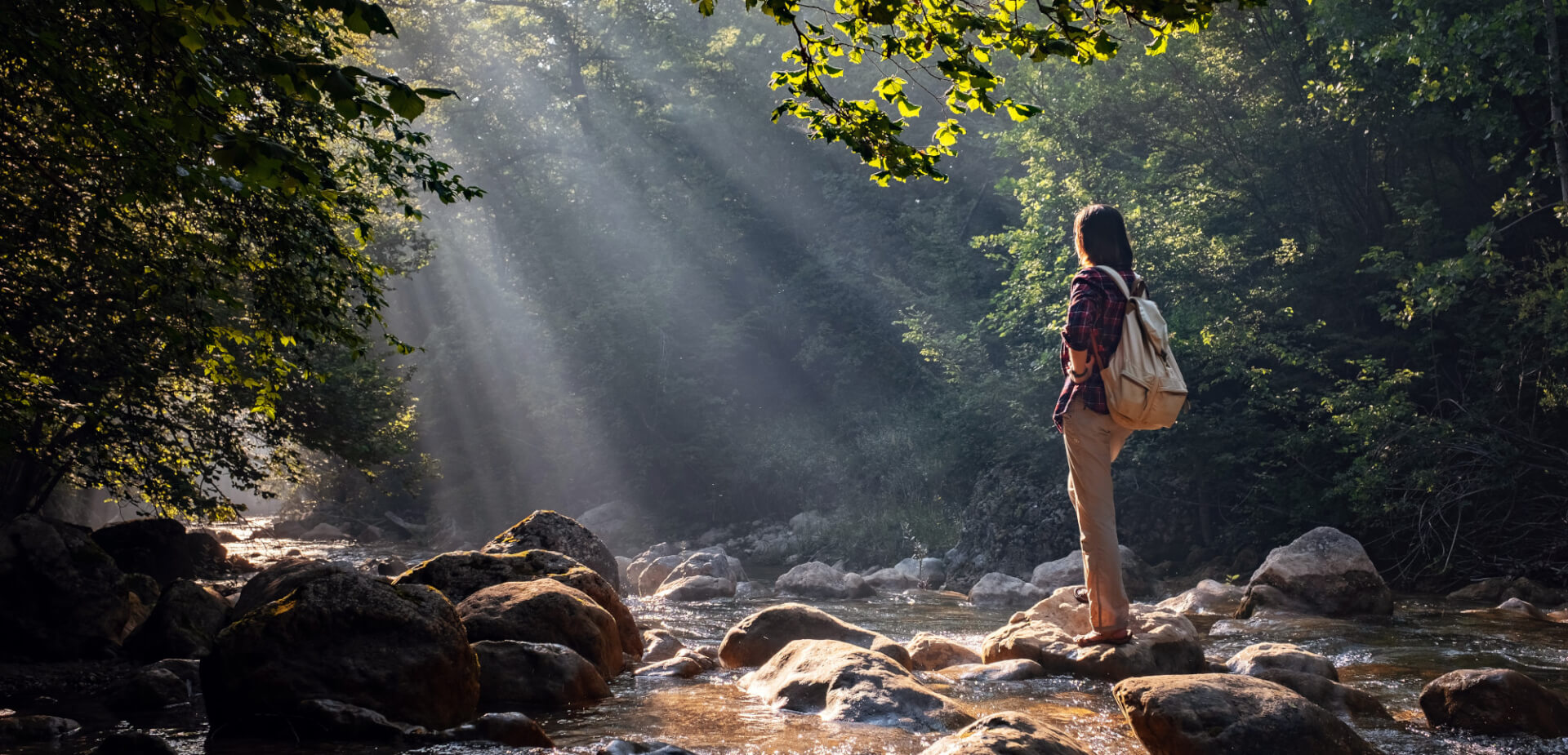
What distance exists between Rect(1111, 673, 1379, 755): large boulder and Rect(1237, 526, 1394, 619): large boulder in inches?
211

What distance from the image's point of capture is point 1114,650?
18.6ft

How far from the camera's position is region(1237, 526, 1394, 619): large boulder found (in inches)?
345

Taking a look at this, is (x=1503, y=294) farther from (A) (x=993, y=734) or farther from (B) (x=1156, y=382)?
(A) (x=993, y=734)

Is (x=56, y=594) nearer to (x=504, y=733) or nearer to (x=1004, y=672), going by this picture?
(x=504, y=733)

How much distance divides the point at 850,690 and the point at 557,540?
18.6ft

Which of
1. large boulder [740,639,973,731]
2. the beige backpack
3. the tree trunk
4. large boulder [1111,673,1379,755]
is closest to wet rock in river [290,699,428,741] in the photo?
large boulder [740,639,973,731]

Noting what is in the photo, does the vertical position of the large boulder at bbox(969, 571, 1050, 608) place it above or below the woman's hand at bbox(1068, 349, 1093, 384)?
below

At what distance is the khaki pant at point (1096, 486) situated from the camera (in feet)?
17.9

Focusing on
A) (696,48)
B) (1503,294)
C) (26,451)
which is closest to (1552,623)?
(1503,294)

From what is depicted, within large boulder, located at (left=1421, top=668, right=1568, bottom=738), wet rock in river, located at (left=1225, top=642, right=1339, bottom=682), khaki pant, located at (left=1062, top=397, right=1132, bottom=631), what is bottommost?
large boulder, located at (left=1421, top=668, right=1568, bottom=738)

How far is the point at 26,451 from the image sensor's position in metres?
9.66

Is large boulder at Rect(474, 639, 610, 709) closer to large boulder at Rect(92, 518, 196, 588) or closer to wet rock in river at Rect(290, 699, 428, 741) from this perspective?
wet rock in river at Rect(290, 699, 428, 741)

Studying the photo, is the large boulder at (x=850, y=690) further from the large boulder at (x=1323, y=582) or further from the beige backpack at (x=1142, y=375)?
the large boulder at (x=1323, y=582)

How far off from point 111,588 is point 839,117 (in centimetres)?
826
